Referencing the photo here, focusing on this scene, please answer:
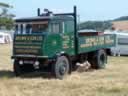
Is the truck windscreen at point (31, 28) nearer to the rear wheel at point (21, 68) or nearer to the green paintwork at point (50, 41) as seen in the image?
the green paintwork at point (50, 41)

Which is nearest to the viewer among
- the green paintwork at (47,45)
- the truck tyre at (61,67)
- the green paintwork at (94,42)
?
the green paintwork at (47,45)

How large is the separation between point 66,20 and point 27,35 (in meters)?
1.76

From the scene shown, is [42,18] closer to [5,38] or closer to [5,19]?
[5,38]

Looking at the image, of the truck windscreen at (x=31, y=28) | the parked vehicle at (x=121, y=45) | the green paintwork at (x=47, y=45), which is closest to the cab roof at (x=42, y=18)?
the truck windscreen at (x=31, y=28)

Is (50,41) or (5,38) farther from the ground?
(50,41)

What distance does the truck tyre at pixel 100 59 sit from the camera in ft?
66.5

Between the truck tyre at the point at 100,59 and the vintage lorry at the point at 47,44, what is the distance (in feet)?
7.80

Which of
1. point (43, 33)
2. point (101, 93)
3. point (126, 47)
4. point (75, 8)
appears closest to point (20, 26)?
point (43, 33)

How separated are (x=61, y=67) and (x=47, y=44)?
1.26 meters

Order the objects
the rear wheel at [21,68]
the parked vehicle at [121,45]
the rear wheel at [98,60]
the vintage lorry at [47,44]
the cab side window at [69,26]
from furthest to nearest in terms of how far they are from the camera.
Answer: the parked vehicle at [121,45], the rear wheel at [98,60], the rear wheel at [21,68], the cab side window at [69,26], the vintage lorry at [47,44]

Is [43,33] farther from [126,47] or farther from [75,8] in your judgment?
[126,47]

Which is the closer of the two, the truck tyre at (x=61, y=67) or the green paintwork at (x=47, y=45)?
the green paintwork at (x=47, y=45)

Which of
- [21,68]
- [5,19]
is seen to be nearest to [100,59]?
[21,68]

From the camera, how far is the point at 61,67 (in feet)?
54.3
